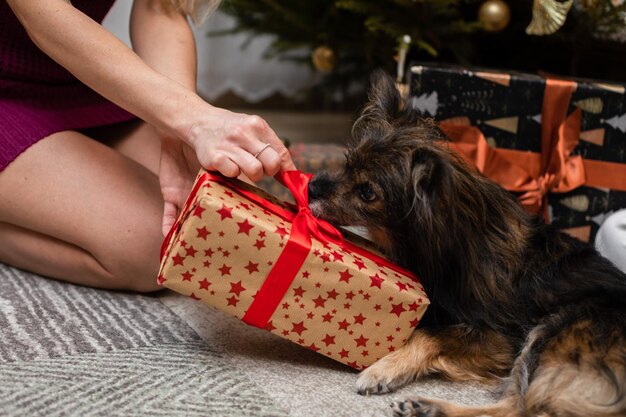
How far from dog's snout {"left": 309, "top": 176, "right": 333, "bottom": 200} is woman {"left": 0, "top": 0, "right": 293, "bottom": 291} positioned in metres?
Answer: 0.27

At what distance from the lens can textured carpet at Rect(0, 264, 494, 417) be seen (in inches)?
43.2

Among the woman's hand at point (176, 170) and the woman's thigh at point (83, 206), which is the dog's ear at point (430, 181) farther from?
the woman's thigh at point (83, 206)

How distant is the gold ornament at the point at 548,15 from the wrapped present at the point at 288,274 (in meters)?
1.02

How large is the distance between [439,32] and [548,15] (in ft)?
2.18

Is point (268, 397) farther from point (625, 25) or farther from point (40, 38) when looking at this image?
point (625, 25)

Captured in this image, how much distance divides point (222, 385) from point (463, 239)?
0.51 metres

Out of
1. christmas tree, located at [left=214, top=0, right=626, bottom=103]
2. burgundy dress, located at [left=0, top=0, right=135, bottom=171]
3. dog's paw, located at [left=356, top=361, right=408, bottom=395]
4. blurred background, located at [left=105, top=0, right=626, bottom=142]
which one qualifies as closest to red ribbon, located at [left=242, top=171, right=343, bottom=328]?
dog's paw, located at [left=356, top=361, right=408, bottom=395]

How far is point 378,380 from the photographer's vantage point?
3.99 ft

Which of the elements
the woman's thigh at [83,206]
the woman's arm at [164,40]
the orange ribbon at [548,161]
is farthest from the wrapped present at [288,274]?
the orange ribbon at [548,161]

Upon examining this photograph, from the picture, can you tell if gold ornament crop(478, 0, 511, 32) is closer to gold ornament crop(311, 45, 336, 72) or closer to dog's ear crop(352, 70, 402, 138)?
gold ornament crop(311, 45, 336, 72)

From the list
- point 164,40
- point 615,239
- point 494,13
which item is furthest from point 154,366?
point 494,13

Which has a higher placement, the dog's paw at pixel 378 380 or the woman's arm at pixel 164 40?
the woman's arm at pixel 164 40

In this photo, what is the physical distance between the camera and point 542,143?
191 centimetres

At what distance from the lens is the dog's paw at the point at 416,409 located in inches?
43.7
